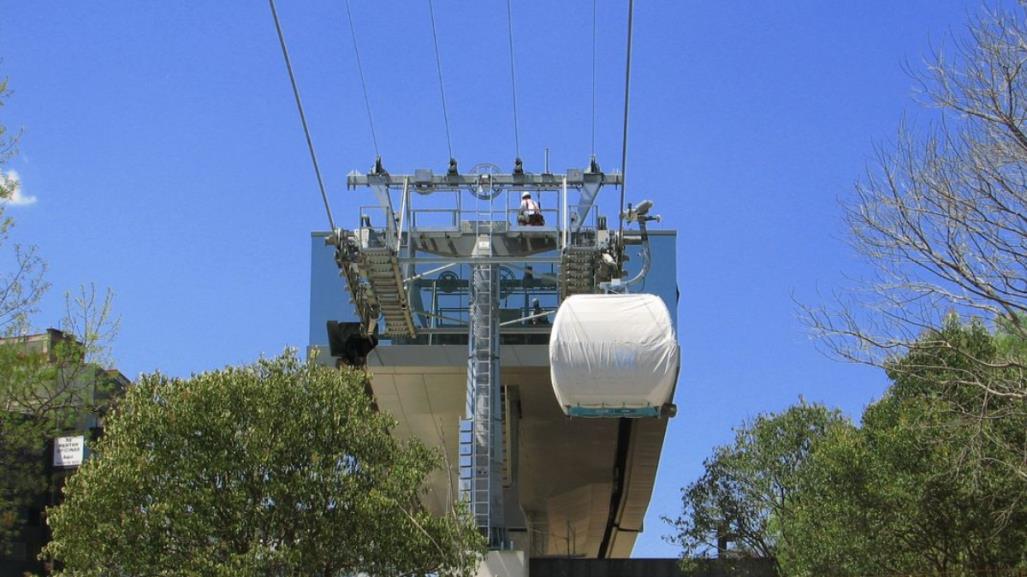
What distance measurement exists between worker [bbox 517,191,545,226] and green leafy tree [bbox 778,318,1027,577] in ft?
31.7

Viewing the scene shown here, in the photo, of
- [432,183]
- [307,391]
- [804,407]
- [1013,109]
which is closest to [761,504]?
[804,407]

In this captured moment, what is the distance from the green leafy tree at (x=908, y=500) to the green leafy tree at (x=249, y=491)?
11439 millimetres

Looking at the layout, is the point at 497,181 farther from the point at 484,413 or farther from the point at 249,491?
the point at 249,491

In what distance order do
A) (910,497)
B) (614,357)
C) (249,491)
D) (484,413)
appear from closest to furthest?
1. (249,491)
2. (614,357)
3. (910,497)
4. (484,413)

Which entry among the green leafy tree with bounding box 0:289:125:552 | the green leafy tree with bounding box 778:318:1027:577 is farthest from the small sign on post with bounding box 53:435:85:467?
the green leafy tree with bounding box 778:318:1027:577

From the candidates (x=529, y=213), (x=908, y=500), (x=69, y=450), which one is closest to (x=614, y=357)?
(x=529, y=213)

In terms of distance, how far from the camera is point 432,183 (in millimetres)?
34438

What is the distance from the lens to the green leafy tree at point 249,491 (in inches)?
902

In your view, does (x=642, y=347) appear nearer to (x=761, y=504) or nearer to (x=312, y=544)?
(x=312, y=544)

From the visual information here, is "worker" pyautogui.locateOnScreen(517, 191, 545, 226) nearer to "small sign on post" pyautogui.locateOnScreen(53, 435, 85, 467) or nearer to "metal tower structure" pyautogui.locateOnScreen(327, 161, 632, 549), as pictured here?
"metal tower structure" pyautogui.locateOnScreen(327, 161, 632, 549)

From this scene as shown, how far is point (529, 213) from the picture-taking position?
34000mm

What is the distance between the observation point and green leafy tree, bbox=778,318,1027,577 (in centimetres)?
2898

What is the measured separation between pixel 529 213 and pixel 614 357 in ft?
27.5

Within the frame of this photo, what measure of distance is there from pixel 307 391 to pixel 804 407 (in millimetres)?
20699
